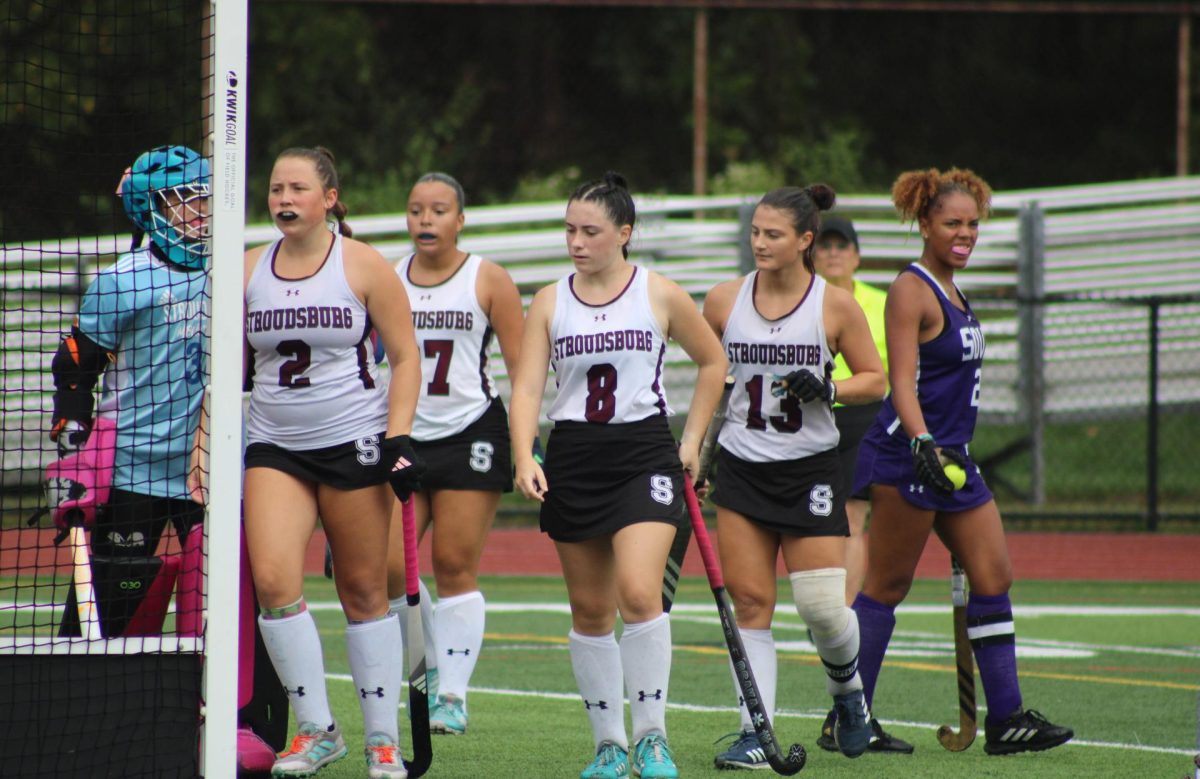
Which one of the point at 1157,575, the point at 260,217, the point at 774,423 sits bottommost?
the point at 1157,575

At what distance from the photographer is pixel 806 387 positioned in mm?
6059

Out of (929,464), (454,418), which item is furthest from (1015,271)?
(929,464)

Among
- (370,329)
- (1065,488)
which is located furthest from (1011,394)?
(370,329)

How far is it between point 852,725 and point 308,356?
235cm

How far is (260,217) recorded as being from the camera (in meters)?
20.6

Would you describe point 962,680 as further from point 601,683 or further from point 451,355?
point 451,355

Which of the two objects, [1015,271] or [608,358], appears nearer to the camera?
[608,358]

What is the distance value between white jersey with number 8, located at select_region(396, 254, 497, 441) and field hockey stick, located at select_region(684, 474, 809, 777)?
1.72 m

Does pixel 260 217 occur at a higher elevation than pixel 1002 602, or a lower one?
higher

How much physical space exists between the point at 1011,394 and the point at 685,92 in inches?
387

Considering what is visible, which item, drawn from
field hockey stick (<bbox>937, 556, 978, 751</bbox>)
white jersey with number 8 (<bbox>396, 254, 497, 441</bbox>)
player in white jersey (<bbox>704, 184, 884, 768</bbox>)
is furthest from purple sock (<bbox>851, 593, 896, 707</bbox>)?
white jersey with number 8 (<bbox>396, 254, 497, 441</bbox>)

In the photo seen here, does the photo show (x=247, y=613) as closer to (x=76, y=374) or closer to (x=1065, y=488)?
(x=76, y=374)

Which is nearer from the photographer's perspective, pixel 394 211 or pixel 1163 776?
pixel 1163 776

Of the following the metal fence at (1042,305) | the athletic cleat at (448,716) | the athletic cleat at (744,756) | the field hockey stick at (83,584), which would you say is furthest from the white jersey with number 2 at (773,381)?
the metal fence at (1042,305)
